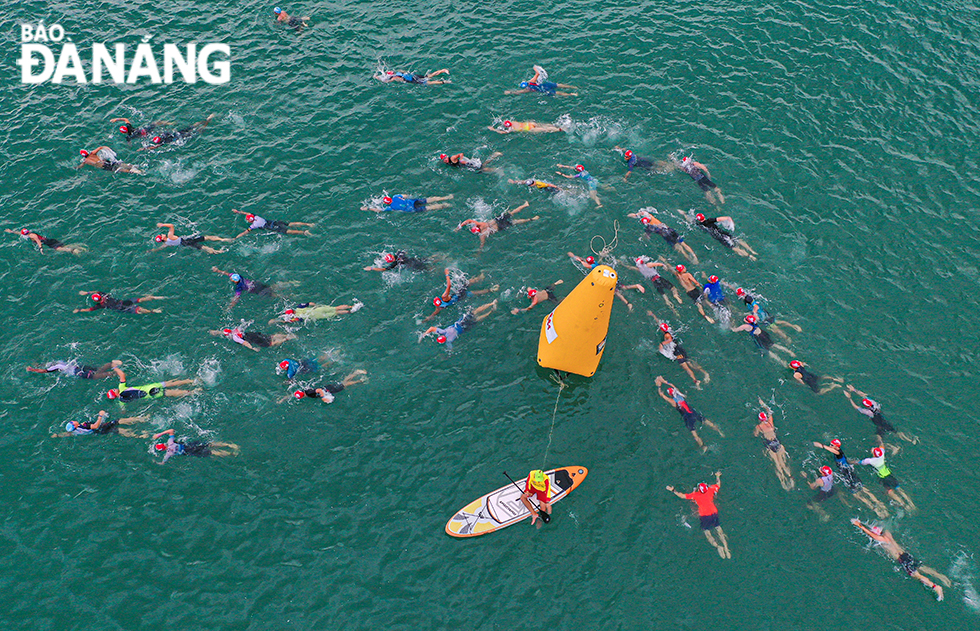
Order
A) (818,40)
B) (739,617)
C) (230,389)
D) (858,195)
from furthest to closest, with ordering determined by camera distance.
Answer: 1. (818,40)
2. (858,195)
3. (230,389)
4. (739,617)

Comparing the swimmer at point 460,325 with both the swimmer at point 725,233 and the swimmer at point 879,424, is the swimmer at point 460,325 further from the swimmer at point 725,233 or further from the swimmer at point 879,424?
the swimmer at point 879,424

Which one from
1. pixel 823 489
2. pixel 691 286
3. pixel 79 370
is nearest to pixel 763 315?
pixel 691 286

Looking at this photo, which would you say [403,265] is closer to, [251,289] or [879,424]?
[251,289]

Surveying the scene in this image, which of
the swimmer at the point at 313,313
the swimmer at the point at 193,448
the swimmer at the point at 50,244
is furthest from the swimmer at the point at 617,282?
the swimmer at the point at 50,244

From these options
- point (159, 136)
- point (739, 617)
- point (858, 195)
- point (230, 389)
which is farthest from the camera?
point (159, 136)

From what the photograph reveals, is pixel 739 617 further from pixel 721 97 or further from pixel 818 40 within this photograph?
pixel 818 40

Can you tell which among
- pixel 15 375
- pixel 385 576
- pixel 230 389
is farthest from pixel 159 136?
pixel 385 576

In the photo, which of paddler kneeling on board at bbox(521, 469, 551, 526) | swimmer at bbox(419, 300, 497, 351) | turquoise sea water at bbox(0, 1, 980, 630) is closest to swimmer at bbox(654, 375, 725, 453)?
turquoise sea water at bbox(0, 1, 980, 630)
